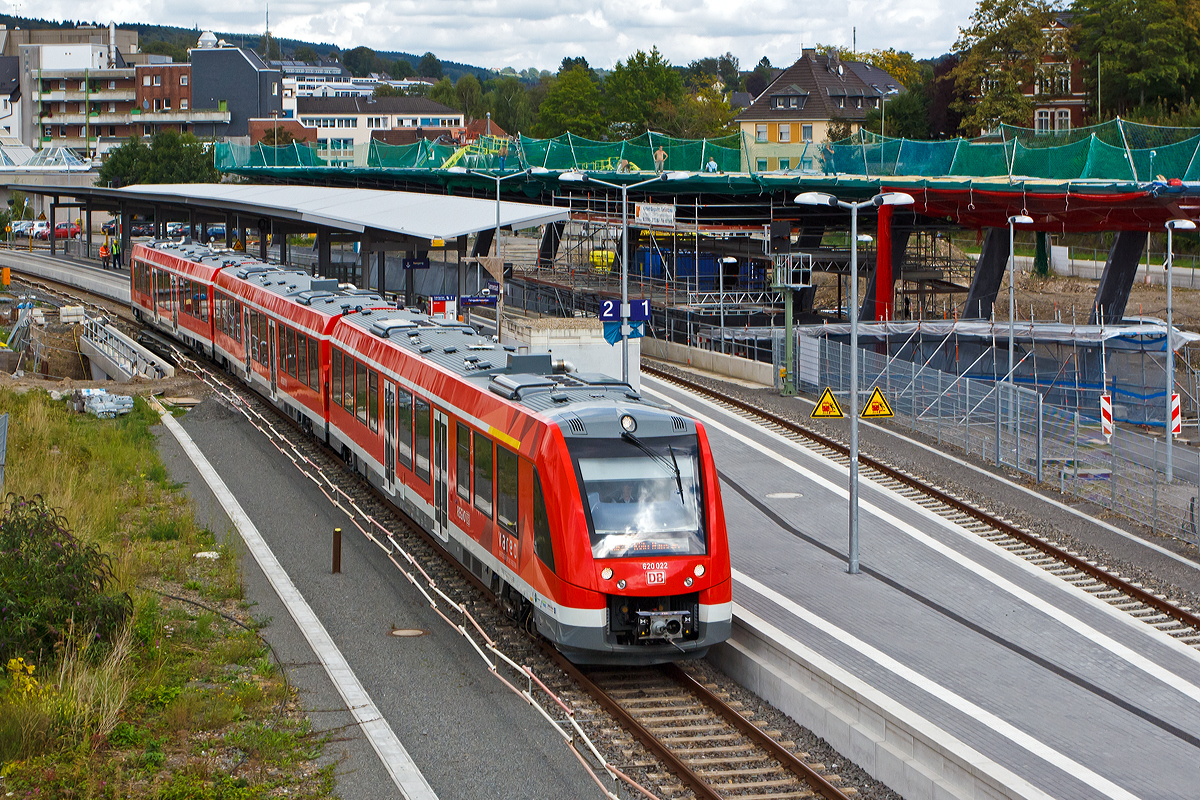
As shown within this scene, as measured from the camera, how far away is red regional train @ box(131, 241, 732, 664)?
1359cm

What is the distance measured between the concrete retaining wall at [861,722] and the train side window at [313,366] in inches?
496

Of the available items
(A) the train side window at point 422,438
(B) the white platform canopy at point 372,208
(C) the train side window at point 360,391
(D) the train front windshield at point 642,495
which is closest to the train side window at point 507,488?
(D) the train front windshield at point 642,495

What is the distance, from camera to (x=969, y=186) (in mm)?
42312

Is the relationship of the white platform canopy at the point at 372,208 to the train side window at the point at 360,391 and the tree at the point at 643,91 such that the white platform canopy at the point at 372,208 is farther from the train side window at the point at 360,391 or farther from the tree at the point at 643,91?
the tree at the point at 643,91

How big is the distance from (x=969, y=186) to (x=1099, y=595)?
26005 millimetres

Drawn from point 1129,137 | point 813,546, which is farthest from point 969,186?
point 813,546

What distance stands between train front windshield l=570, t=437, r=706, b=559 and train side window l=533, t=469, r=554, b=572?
1.76 feet

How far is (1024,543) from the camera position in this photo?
2106 cm

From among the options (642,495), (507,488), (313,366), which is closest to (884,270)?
(313,366)

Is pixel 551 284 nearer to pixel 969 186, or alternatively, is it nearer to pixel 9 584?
pixel 969 186

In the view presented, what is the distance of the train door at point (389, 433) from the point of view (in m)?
20.2

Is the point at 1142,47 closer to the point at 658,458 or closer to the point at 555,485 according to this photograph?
the point at 658,458

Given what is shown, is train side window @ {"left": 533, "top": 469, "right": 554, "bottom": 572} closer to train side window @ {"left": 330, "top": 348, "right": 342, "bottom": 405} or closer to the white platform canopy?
train side window @ {"left": 330, "top": 348, "right": 342, "bottom": 405}

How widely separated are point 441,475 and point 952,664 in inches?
272
